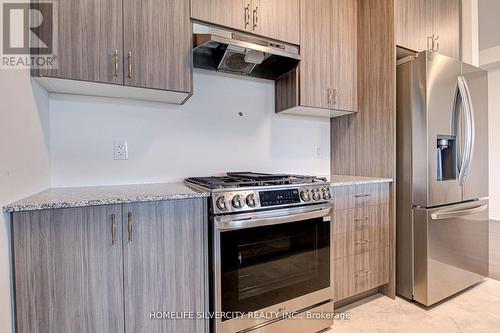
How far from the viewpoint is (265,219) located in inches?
56.7

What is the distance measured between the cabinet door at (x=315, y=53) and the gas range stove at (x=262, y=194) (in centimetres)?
74

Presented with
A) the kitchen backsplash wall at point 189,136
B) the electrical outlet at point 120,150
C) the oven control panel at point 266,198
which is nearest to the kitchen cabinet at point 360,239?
the oven control panel at point 266,198

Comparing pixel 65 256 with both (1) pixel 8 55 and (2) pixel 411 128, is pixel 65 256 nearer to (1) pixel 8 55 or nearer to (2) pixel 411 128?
(1) pixel 8 55

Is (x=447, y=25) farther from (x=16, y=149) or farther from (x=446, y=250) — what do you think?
(x=16, y=149)

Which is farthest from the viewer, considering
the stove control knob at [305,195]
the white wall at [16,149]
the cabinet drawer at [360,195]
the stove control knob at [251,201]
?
A: the cabinet drawer at [360,195]

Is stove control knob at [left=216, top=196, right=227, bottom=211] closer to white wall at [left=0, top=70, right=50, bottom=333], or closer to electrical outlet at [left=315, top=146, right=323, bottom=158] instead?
white wall at [left=0, top=70, right=50, bottom=333]

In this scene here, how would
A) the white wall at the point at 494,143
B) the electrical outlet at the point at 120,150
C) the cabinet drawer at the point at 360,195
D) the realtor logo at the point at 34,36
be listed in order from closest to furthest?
the realtor logo at the point at 34,36 → the electrical outlet at the point at 120,150 → the cabinet drawer at the point at 360,195 → the white wall at the point at 494,143

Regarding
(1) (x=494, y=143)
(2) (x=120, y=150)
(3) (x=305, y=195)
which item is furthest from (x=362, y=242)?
(1) (x=494, y=143)

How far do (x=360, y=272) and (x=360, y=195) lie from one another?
0.59 metres

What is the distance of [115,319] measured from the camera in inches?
46.9

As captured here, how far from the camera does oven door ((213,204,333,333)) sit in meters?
1.36

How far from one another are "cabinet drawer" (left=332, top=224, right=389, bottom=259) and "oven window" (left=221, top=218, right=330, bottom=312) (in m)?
0.18

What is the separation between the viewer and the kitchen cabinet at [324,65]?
200 centimetres

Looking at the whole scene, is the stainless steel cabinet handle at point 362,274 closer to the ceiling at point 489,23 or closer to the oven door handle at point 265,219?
the oven door handle at point 265,219
